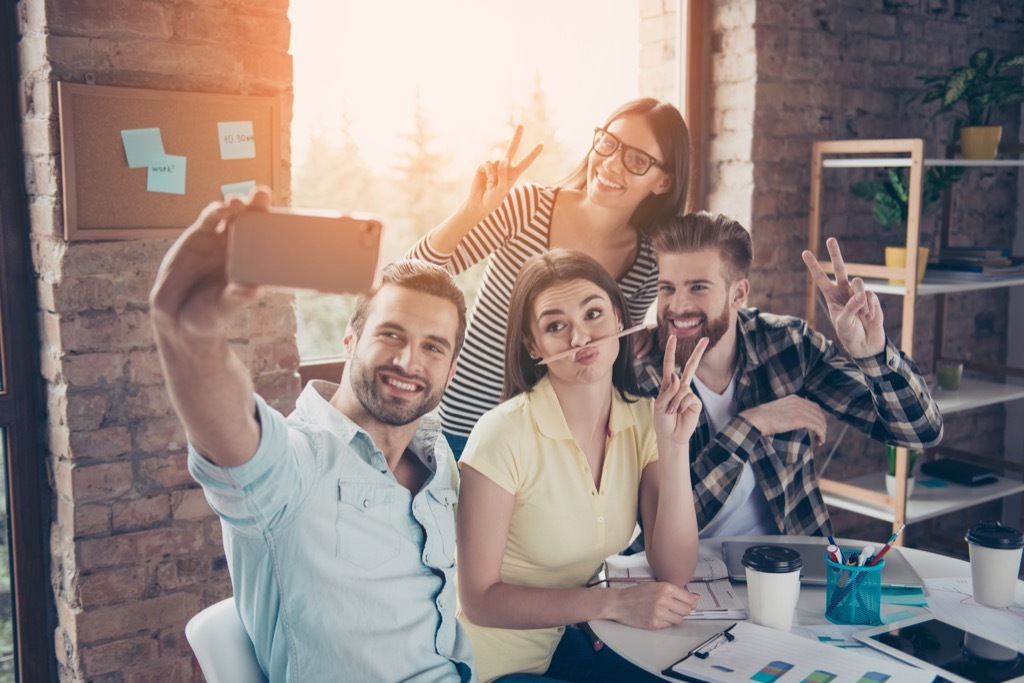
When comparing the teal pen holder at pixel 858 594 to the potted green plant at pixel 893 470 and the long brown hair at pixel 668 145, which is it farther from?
the potted green plant at pixel 893 470

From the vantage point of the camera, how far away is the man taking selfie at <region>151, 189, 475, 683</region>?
1.02 m

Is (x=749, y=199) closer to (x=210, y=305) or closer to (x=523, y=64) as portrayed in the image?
(x=523, y=64)

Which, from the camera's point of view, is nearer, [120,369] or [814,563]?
[814,563]

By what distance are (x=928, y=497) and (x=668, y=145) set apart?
164 cm

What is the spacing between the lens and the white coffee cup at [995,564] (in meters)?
1.55

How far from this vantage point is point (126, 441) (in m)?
2.13

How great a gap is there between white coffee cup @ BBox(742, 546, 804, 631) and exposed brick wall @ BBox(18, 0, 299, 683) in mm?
1271

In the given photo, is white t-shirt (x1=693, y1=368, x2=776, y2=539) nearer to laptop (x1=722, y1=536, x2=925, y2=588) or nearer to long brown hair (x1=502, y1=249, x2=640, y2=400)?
laptop (x1=722, y1=536, x2=925, y2=588)

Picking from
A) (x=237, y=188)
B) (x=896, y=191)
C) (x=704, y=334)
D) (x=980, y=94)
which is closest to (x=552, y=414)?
(x=704, y=334)

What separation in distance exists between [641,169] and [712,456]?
2.11 ft

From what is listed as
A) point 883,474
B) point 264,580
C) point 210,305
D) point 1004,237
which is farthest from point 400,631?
point 1004,237

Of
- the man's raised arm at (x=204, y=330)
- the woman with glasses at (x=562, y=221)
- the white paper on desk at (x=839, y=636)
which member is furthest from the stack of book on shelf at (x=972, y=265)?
the man's raised arm at (x=204, y=330)

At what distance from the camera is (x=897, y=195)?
2994 mm

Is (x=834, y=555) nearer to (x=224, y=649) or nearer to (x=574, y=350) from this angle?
(x=574, y=350)
